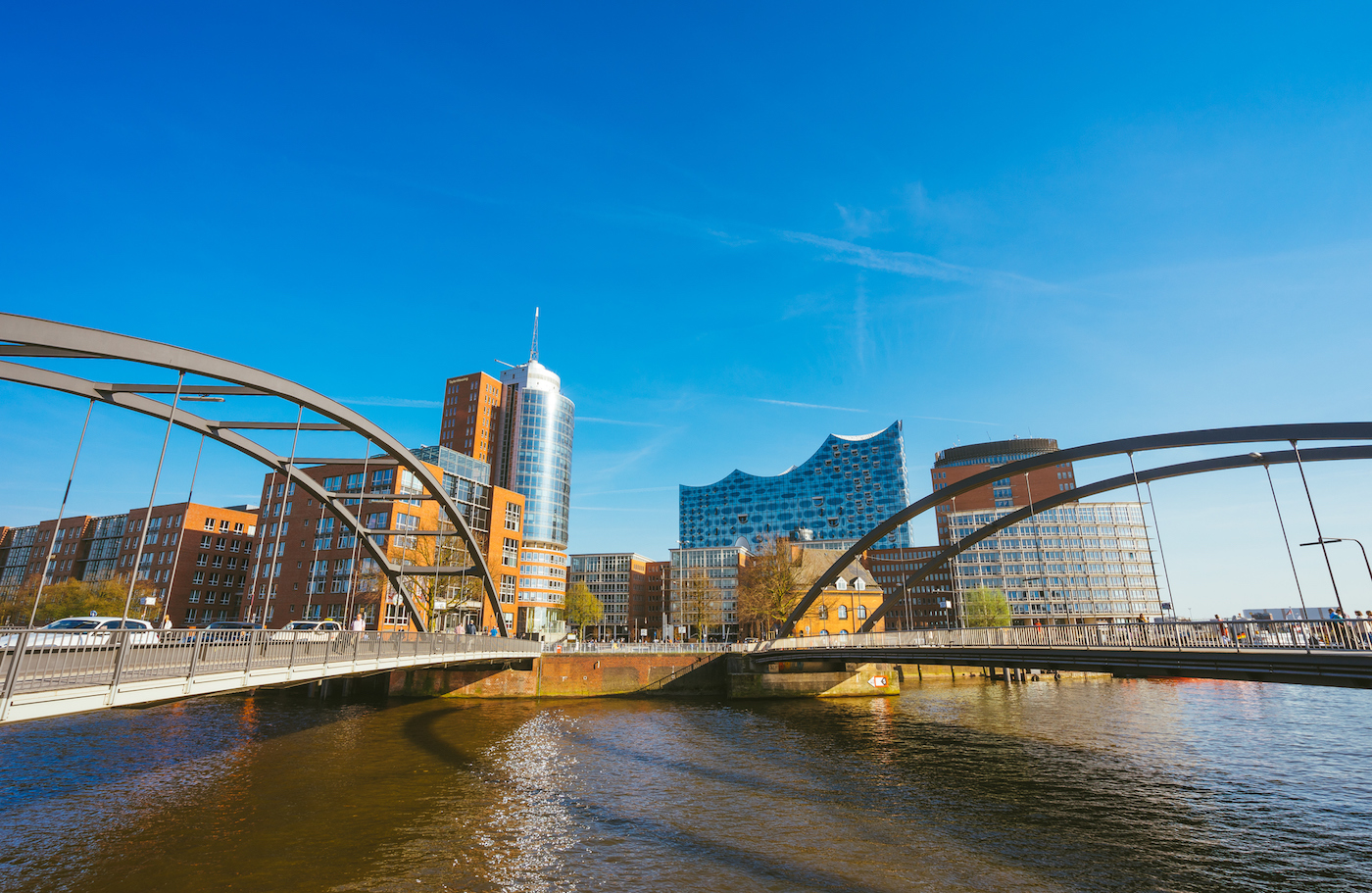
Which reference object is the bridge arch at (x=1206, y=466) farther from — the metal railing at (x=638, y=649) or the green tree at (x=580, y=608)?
the green tree at (x=580, y=608)

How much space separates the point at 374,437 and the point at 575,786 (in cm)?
1633

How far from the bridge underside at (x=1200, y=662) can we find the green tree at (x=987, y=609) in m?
61.0

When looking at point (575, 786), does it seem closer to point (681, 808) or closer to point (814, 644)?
point (681, 808)

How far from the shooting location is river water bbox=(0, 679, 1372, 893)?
547 inches

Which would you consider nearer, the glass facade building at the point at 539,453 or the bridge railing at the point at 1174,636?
the bridge railing at the point at 1174,636

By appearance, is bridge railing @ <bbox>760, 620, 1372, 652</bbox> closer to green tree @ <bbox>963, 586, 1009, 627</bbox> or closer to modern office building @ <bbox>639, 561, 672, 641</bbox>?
green tree @ <bbox>963, 586, 1009, 627</bbox>

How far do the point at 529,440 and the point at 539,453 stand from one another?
2625mm

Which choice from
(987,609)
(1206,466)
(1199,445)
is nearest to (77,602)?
(1199,445)

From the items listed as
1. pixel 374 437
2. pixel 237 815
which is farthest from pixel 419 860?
pixel 374 437

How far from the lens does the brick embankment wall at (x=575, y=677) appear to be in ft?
150

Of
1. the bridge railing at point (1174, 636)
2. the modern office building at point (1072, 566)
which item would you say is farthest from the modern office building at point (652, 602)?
the bridge railing at point (1174, 636)

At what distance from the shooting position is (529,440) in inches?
4281

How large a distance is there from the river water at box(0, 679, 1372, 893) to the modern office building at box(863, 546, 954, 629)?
77.7 m

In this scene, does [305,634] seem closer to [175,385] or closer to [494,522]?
[175,385]
